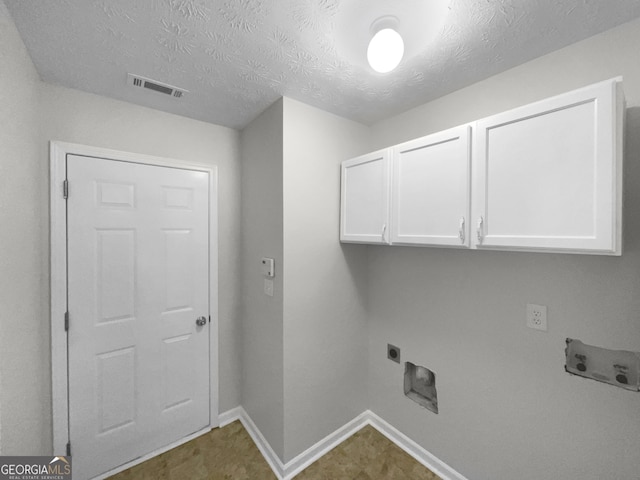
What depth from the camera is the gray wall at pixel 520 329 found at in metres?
1.10

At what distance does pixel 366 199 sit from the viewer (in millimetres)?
1734

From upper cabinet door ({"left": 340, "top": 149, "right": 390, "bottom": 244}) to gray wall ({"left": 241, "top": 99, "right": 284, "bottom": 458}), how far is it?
0.49m

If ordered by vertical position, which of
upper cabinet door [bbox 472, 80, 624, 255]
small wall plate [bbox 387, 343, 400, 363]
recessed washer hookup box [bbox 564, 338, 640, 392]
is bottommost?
small wall plate [bbox 387, 343, 400, 363]

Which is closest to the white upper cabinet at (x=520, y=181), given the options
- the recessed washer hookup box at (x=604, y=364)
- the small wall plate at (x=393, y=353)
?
the recessed washer hookup box at (x=604, y=364)

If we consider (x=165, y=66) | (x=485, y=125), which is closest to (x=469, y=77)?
(x=485, y=125)

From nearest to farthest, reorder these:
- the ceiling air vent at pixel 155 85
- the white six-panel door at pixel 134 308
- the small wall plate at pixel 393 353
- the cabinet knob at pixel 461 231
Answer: the cabinet knob at pixel 461 231 → the ceiling air vent at pixel 155 85 → the white six-panel door at pixel 134 308 → the small wall plate at pixel 393 353

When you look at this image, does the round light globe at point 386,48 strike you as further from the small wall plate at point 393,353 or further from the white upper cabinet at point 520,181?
the small wall plate at point 393,353

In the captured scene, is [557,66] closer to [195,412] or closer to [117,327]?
[117,327]

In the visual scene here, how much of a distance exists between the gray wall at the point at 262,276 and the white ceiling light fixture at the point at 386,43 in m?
0.77

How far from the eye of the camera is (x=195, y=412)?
6.50 feet

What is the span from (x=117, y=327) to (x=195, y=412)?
0.89 meters

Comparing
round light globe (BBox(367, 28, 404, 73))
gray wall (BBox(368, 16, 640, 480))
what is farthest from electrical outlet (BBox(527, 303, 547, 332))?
round light globe (BBox(367, 28, 404, 73))

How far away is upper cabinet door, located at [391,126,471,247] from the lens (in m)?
1.27

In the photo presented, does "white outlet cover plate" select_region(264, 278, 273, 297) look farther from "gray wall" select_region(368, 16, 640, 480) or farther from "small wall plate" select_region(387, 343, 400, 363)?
"small wall plate" select_region(387, 343, 400, 363)
